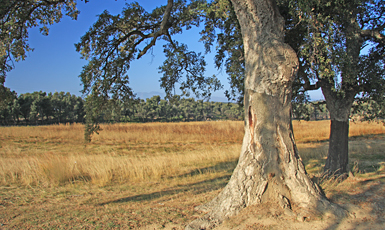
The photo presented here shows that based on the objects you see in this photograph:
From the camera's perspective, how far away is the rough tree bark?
3.78m

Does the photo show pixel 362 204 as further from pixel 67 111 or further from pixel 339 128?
pixel 67 111

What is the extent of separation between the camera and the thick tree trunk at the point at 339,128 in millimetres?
5973

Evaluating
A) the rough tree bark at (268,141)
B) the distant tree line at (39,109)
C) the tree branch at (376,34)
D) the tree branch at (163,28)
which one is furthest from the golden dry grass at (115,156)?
the distant tree line at (39,109)

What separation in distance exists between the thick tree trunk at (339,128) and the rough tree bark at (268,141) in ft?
9.03

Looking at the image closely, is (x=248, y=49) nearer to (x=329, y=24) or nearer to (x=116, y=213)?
(x=329, y=24)

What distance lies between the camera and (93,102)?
6453 millimetres

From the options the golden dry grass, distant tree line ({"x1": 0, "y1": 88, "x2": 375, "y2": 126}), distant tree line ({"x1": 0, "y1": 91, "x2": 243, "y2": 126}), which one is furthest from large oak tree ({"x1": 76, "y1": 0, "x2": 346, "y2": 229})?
distant tree line ({"x1": 0, "y1": 91, "x2": 243, "y2": 126})

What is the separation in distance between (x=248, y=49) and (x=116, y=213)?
3780 millimetres

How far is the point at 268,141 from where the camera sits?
389 centimetres

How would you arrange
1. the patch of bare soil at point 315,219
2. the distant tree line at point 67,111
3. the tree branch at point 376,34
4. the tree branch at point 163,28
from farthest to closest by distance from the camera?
the distant tree line at point 67,111, the tree branch at point 163,28, the tree branch at point 376,34, the patch of bare soil at point 315,219

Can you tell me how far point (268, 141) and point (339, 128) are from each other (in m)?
3.22

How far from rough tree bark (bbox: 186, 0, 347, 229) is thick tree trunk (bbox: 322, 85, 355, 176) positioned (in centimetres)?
275

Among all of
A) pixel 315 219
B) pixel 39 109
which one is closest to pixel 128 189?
pixel 315 219

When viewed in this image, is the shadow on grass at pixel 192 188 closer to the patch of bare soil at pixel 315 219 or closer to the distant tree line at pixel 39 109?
the patch of bare soil at pixel 315 219
